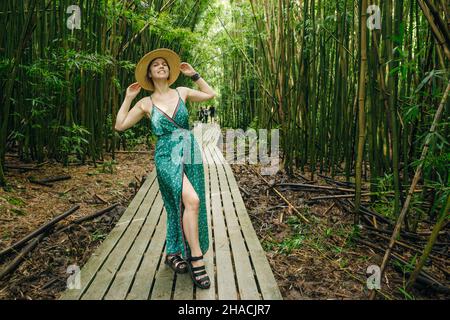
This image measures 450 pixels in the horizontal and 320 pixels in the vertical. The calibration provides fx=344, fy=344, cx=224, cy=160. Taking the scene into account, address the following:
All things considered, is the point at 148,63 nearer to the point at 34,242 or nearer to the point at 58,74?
the point at 34,242

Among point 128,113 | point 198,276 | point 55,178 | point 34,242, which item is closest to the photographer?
point 198,276

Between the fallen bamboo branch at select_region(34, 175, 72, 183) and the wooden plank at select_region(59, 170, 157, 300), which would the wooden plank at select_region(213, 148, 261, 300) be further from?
the fallen bamboo branch at select_region(34, 175, 72, 183)

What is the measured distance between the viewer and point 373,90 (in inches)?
92.1

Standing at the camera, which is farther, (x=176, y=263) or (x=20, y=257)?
(x=20, y=257)

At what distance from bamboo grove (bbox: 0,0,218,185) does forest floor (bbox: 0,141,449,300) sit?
368mm

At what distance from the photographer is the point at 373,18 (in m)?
2.12

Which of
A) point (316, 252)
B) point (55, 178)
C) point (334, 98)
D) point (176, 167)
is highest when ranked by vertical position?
point (334, 98)

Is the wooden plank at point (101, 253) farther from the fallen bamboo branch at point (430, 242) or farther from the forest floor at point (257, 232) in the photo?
the fallen bamboo branch at point (430, 242)

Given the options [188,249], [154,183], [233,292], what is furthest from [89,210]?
[233,292]

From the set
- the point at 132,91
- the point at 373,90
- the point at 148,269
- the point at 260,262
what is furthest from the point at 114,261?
the point at 373,90

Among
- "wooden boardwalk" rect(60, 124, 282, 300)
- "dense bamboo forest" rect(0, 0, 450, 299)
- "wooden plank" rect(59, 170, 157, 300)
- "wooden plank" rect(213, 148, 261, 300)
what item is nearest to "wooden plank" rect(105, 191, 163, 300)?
"wooden boardwalk" rect(60, 124, 282, 300)

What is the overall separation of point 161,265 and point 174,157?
0.62m

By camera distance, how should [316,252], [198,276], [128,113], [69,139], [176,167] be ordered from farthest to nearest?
[69,139]
[316,252]
[128,113]
[176,167]
[198,276]

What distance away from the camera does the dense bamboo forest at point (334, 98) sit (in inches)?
77.4
